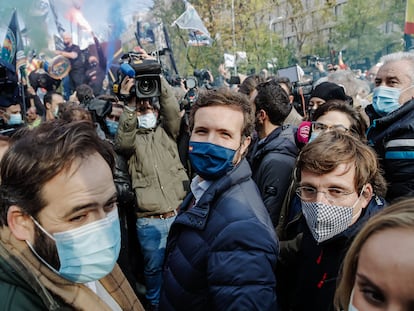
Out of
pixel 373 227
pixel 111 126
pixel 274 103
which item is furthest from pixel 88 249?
pixel 111 126

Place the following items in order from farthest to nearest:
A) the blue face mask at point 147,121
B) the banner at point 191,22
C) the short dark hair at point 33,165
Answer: the banner at point 191,22, the blue face mask at point 147,121, the short dark hair at point 33,165

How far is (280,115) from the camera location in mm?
3578

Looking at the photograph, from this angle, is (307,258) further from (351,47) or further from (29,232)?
(351,47)

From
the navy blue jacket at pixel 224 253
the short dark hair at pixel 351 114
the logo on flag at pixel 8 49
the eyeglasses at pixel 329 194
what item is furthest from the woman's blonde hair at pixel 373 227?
the logo on flag at pixel 8 49

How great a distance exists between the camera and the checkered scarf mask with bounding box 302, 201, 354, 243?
79.0 inches

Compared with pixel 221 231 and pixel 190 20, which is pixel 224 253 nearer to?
pixel 221 231

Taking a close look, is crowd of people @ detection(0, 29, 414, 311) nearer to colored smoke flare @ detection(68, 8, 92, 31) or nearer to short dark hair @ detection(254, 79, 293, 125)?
short dark hair @ detection(254, 79, 293, 125)

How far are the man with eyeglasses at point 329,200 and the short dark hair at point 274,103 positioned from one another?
1.40 m

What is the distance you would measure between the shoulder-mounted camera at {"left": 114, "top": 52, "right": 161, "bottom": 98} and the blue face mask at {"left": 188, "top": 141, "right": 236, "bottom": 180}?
1.55m

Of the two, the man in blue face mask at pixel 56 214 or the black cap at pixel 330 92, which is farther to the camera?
the black cap at pixel 330 92

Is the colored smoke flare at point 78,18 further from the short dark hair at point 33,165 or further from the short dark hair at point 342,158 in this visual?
the short dark hair at point 33,165

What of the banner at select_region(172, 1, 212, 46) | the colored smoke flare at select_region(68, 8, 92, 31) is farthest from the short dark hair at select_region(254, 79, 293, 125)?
the colored smoke flare at select_region(68, 8, 92, 31)

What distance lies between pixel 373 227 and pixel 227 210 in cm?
70

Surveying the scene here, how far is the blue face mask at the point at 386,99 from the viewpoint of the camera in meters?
3.34
